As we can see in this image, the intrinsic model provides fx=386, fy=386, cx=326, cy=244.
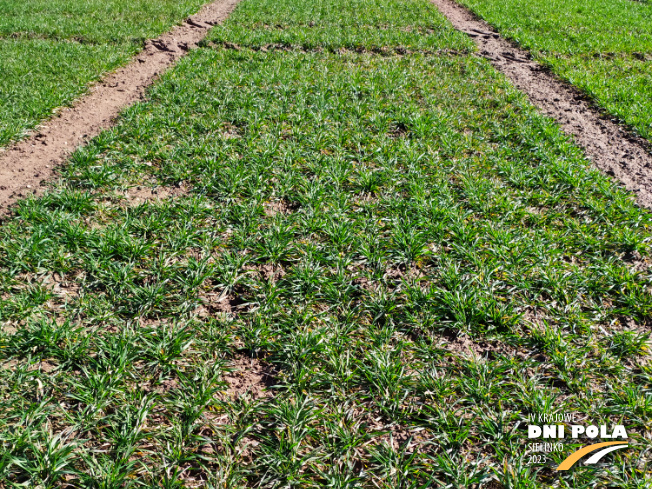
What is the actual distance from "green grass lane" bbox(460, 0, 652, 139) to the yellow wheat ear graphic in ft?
17.2

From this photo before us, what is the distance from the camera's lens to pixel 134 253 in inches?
131

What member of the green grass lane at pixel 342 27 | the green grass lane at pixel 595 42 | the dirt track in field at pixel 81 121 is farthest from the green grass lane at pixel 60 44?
the green grass lane at pixel 595 42

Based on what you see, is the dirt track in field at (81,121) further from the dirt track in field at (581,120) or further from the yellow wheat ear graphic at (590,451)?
the dirt track in field at (581,120)

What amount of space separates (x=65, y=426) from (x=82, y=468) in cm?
31

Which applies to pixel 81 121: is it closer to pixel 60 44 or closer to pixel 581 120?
pixel 60 44

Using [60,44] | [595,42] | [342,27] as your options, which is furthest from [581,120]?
[60,44]

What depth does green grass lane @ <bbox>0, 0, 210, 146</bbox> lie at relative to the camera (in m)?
5.80

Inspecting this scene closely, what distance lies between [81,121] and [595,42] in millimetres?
11260

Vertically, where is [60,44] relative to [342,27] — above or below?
below

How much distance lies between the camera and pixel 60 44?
8125 mm

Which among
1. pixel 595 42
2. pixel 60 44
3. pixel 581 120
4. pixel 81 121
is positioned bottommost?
pixel 81 121

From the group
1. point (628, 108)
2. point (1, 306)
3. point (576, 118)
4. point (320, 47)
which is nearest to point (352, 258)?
point (1, 306)

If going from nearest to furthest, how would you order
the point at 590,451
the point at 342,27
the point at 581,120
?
the point at 590,451 → the point at 581,120 → the point at 342,27

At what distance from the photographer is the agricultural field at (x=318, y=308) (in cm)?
214
